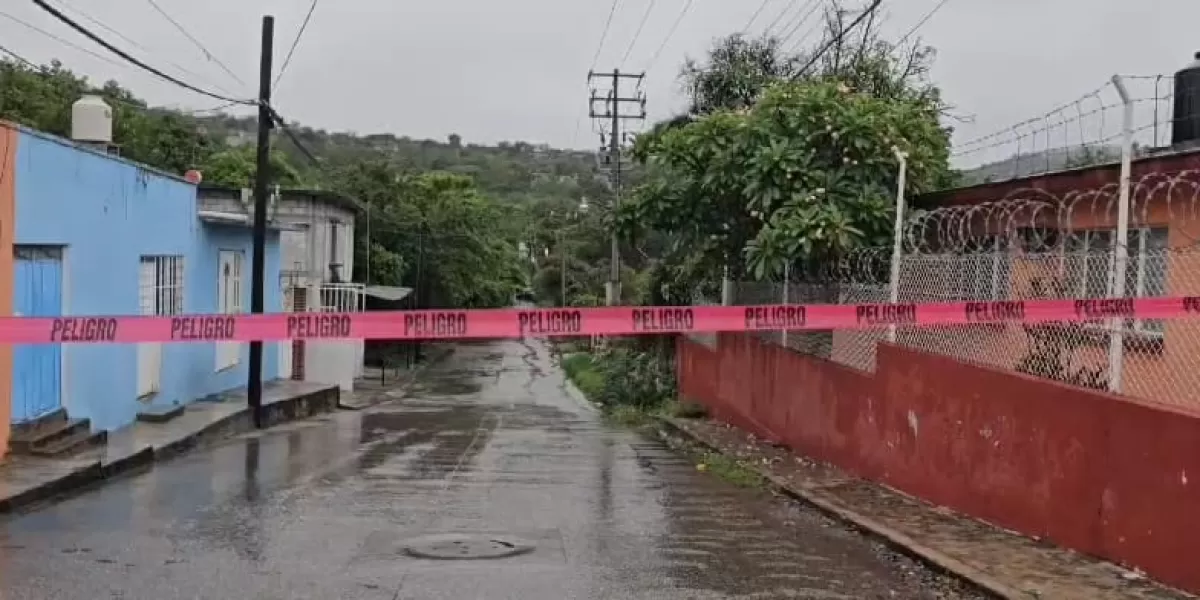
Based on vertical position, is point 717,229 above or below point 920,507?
above

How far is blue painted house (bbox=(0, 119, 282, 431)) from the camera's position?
1357cm

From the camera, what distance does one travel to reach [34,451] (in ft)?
42.0

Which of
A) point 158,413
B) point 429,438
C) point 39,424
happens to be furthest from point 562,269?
point 39,424

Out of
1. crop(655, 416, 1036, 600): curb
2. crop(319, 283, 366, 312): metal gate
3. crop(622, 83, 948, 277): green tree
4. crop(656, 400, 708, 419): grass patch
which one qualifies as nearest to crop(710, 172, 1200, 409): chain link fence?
crop(622, 83, 948, 277): green tree

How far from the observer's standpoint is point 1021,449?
29.5 ft

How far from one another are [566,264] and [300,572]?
75.5 metres

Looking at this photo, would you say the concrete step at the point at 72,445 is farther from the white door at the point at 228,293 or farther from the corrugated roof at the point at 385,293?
the corrugated roof at the point at 385,293

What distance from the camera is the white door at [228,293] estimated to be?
2462 centimetres

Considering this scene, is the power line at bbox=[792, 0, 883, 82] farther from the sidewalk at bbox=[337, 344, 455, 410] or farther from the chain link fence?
the sidewalk at bbox=[337, 344, 455, 410]

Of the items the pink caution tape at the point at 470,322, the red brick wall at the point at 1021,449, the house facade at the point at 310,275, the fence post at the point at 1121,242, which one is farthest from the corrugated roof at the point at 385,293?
the fence post at the point at 1121,242

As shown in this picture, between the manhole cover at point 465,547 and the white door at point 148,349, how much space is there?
1151 centimetres

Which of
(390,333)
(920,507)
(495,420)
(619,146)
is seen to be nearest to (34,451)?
(390,333)

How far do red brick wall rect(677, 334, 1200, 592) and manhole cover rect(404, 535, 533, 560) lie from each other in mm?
3596

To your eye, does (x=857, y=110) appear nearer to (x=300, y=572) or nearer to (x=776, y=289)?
(x=776, y=289)
